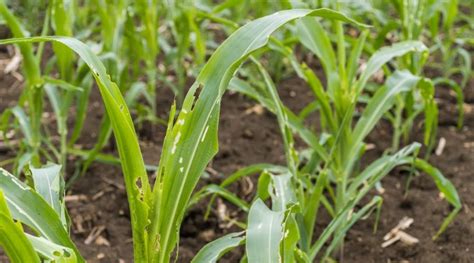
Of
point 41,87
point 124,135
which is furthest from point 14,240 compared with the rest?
point 41,87

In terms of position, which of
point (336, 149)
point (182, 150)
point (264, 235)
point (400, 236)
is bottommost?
point (400, 236)

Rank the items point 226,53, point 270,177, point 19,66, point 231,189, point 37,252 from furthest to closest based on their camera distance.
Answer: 1. point 19,66
2. point 231,189
3. point 270,177
4. point 226,53
5. point 37,252

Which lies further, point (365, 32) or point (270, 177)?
point (365, 32)

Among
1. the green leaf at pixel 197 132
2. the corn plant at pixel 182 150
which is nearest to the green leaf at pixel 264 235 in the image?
the corn plant at pixel 182 150

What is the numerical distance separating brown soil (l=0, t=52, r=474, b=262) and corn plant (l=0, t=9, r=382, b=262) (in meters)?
0.71

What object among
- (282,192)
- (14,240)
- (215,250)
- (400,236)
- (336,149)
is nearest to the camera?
(14,240)

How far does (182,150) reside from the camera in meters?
1.45

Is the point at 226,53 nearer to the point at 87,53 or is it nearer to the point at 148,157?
the point at 87,53

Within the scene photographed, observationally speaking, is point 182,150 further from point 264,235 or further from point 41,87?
point 41,87

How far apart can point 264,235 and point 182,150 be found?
226 millimetres

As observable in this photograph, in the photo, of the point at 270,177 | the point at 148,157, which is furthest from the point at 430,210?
the point at 148,157

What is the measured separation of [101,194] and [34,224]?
44.8 inches

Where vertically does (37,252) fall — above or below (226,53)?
below

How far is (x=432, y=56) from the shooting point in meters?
3.66
